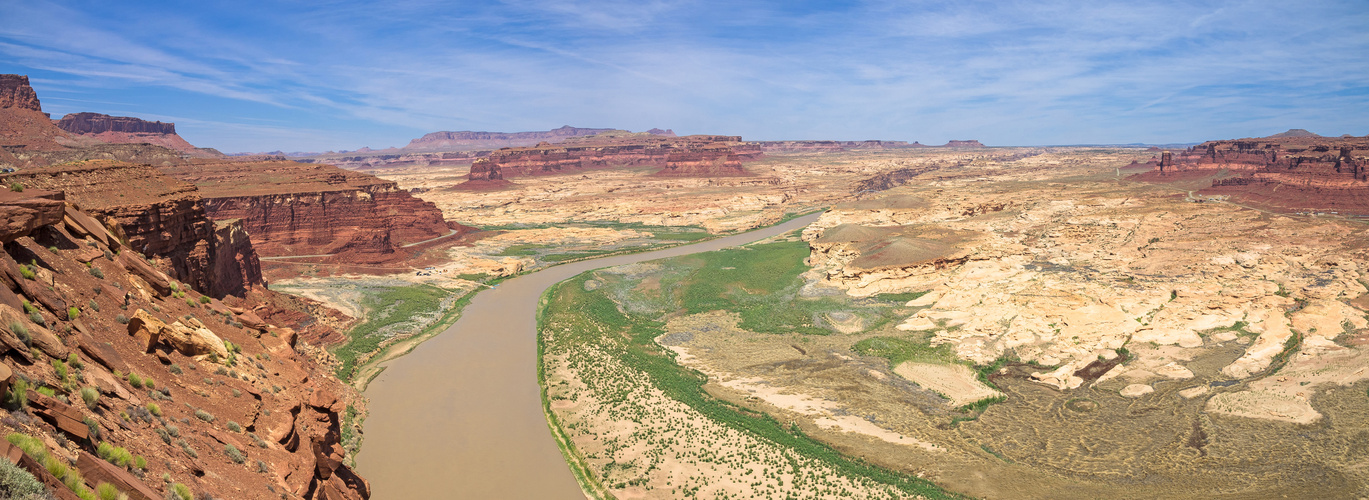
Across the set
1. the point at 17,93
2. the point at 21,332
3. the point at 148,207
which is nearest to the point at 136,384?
the point at 21,332

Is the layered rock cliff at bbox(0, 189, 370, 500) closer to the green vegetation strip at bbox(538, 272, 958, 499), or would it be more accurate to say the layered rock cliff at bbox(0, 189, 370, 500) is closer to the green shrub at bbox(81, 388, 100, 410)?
the green shrub at bbox(81, 388, 100, 410)

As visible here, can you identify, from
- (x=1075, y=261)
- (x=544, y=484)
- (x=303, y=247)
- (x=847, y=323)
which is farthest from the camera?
(x=303, y=247)

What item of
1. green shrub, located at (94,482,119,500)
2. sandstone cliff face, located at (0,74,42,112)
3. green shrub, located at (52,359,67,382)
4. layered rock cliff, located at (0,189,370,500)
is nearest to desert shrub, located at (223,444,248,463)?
layered rock cliff, located at (0,189,370,500)

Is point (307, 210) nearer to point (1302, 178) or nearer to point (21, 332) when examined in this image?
point (21, 332)

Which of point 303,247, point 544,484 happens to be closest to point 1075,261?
point 544,484

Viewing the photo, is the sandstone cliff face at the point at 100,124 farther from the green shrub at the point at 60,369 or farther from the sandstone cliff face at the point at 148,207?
the green shrub at the point at 60,369

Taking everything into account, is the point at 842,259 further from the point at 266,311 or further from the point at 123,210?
the point at 123,210
